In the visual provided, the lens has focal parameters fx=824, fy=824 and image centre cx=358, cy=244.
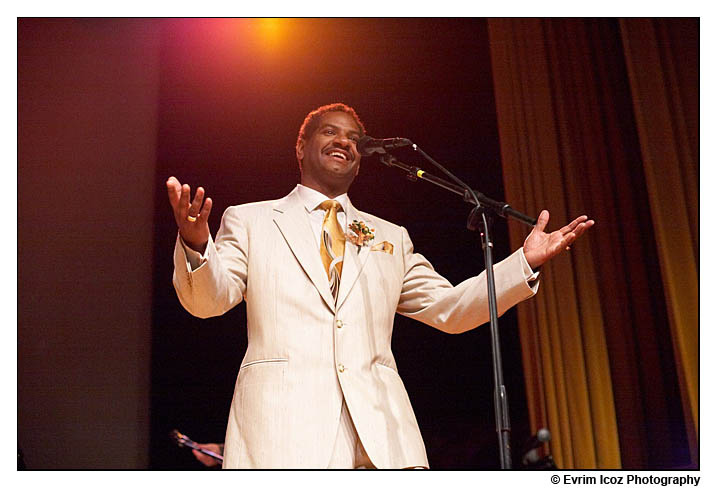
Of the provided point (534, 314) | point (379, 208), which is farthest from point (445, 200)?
point (534, 314)

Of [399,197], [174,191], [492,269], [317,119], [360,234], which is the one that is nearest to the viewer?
[174,191]

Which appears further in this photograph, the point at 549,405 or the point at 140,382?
the point at 549,405

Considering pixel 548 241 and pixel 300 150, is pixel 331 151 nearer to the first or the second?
pixel 300 150

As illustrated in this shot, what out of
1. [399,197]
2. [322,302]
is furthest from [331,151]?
[399,197]

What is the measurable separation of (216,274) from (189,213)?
0.72 feet

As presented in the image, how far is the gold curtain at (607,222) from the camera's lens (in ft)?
11.3

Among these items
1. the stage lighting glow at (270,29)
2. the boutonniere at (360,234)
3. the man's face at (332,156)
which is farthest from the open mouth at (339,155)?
the stage lighting glow at (270,29)

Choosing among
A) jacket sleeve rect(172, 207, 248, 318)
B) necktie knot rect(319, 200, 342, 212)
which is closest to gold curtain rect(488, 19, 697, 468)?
necktie knot rect(319, 200, 342, 212)

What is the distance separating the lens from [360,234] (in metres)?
2.73
